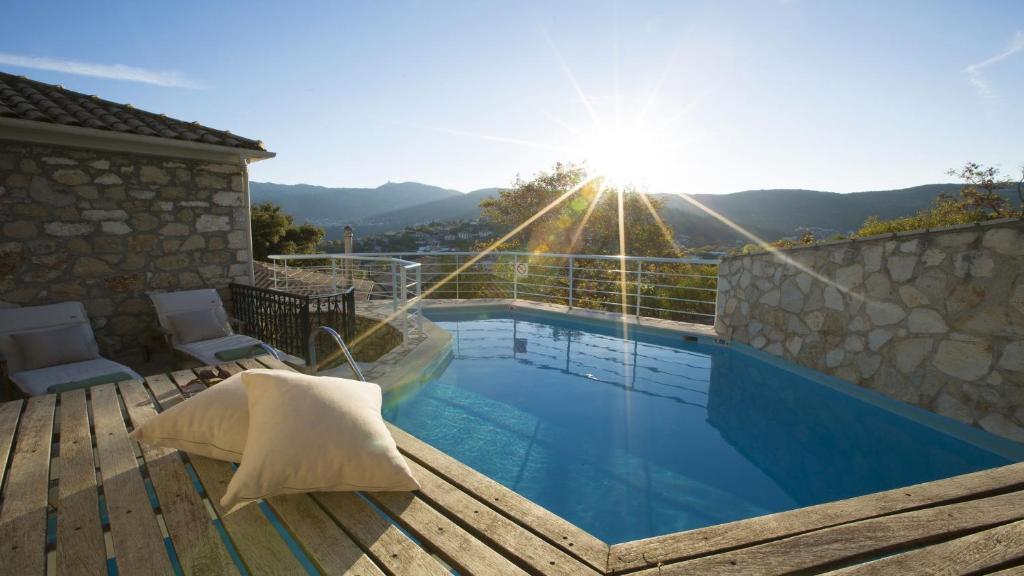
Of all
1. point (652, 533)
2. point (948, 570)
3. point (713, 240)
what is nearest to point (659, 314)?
point (652, 533)

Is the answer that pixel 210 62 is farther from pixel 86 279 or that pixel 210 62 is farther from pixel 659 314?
pixel 659 314

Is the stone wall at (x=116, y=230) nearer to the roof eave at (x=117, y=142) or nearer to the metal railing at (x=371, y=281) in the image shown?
the roof eave at (x=117, y=142)

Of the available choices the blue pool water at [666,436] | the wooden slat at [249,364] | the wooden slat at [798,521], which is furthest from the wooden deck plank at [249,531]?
the blue pool water at [666,436]

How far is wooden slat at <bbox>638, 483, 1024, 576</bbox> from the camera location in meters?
0.98

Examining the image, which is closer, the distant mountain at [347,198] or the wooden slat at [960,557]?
the wooden slat at [960,557]

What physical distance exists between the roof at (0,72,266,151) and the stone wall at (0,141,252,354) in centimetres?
27

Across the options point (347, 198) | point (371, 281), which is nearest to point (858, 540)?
point (371, 281)

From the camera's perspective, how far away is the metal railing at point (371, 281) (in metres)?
5.00

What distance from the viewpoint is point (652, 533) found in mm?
2473

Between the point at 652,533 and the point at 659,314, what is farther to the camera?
the point at 659,314

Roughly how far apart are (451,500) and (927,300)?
395 cm

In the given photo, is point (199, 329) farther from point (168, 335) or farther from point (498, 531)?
point (498, 531)

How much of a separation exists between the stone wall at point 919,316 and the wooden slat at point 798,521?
2333 millimetres

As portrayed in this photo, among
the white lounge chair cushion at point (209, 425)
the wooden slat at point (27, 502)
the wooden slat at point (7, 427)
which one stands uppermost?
the white lounge chair cushion at point (209, 425)
